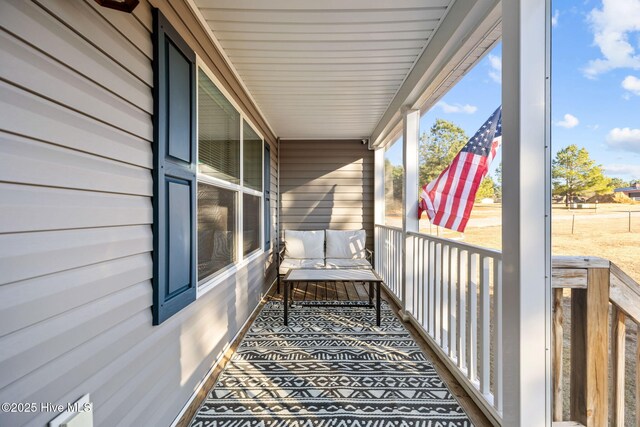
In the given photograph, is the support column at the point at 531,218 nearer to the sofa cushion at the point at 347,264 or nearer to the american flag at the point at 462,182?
the american flag at the point at 462,182

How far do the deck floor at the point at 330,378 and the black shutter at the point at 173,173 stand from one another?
770 mm

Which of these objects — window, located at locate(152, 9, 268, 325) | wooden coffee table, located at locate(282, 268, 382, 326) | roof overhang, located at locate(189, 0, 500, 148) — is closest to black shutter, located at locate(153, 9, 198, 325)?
window, located at locate(152, 9, 268, 325)

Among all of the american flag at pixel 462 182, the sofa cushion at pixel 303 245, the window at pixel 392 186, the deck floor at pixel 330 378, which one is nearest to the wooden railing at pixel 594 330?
the deck floor at pixel 330 378

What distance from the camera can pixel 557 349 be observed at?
4.94ft

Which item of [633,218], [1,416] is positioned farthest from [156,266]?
[633,218]

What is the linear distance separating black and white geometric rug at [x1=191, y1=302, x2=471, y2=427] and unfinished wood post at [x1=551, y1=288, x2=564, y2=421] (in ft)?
1.77

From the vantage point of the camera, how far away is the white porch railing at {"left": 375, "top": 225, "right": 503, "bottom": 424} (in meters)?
1.79

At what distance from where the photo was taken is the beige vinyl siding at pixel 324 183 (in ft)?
19.0

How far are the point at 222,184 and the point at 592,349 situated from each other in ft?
8.47

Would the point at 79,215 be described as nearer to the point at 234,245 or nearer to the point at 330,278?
the point at 234,245

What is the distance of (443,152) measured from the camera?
3912mm

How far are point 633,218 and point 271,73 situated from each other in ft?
9.39

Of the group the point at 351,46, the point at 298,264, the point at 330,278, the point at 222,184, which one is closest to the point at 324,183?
the point at 298,264

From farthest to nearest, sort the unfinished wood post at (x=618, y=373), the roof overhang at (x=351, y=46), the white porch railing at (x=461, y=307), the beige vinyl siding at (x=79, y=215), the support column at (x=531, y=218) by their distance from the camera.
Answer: the roof overhang at (x=351, y=46) → the white porch railing at (x=461, y=307) → the support column at (x=531, y=218) → the unfinished wood post at (x=618, y=373) → the beige vinyl siding at (x=79, y=215)
